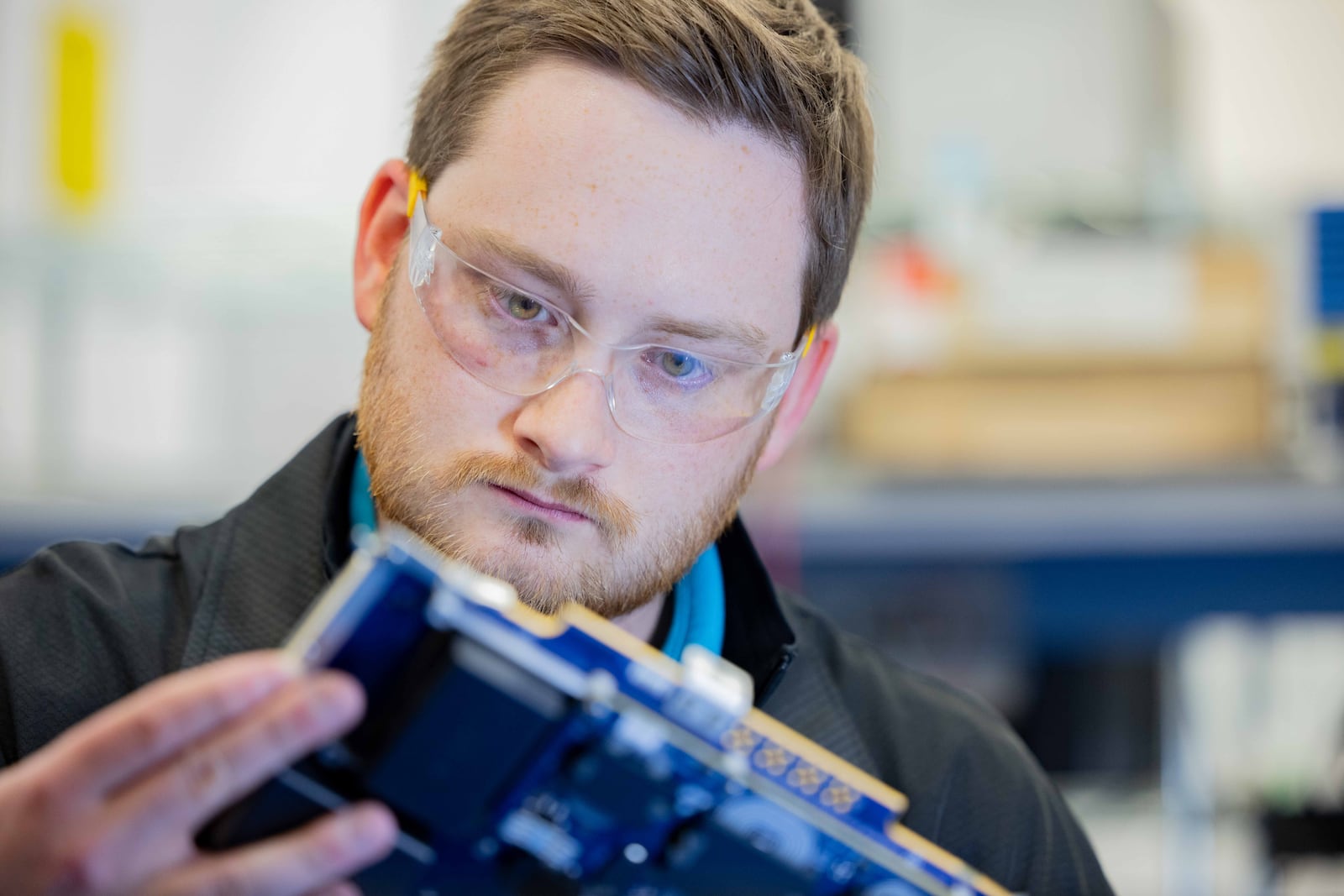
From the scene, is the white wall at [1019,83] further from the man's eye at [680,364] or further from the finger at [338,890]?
the finger at [338,890]

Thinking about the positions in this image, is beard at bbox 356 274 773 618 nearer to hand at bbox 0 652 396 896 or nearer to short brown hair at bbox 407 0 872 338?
short brown hair at bbox 407 0 872 338

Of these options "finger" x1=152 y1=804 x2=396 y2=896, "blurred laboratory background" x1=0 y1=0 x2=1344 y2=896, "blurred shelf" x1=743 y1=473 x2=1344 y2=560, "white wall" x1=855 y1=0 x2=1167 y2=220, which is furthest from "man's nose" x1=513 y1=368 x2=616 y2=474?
"white wall" x1=855 y1=0 x2=1167 y2=220

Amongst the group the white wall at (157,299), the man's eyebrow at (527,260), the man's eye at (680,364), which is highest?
the man's eyebrow at (527,260)

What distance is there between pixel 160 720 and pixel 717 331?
68 centimetres

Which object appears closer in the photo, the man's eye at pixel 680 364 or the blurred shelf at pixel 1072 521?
the man's eye at pixel 680 364

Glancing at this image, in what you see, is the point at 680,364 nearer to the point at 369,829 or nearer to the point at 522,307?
the point at 522,307

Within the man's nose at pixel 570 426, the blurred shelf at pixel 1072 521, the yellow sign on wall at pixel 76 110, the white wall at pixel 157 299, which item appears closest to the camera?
the man's nose at pixel 570 426

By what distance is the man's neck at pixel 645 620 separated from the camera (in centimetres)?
132

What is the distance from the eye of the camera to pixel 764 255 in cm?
115

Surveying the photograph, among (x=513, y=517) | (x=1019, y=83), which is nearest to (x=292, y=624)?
(x=513, y=517)

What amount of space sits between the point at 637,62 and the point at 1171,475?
2.41 m

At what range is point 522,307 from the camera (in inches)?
43.1

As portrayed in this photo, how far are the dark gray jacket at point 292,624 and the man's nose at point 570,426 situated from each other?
0.87 ft

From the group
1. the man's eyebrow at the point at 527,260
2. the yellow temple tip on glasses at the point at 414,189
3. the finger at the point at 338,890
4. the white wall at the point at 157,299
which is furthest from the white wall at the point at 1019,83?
the finger at the point at 338,890
